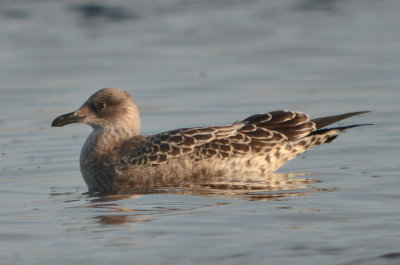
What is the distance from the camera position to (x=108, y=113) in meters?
9.99

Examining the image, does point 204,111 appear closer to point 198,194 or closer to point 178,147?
point 178,147

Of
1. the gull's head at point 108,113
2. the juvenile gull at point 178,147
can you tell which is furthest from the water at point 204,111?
the gull's head at point 108,113

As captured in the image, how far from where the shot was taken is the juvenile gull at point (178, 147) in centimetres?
934

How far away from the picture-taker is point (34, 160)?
1042 centimetres

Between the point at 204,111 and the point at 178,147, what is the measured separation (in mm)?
3310

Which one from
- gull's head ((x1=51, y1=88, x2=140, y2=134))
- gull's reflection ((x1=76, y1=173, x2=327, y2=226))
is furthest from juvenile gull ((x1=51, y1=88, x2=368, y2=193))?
A: gull's reflection ((x1=76, y1=173, x2=327, y2=226))

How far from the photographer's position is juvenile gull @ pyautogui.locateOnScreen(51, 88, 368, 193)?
9336 millimetres

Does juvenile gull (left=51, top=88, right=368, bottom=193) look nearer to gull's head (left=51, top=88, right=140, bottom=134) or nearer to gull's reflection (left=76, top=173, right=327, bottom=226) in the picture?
gull's head (left=51, top=88, right=140, bottom=134)

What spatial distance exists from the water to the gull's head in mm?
617

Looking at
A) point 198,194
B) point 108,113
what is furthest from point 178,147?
point 108,113

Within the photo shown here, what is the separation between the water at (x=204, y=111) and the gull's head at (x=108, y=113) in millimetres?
617

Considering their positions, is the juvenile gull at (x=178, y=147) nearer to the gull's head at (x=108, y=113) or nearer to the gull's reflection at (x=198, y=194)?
the gull's head at (x=108, y=113)

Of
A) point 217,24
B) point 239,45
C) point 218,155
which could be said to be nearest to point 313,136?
point 218,155

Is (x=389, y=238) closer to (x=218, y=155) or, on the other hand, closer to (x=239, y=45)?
(x=218, y=155)
